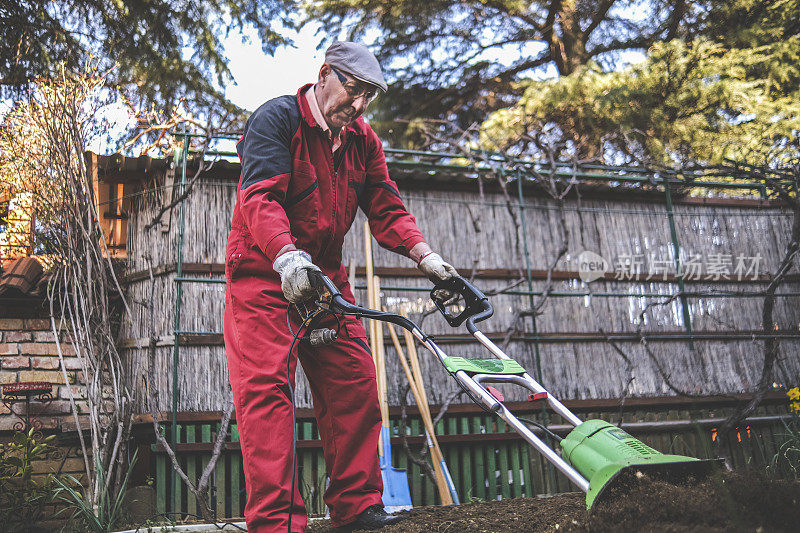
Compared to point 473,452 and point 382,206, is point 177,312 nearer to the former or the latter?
point 382,206

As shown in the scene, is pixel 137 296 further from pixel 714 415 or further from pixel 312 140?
pixel 714 415

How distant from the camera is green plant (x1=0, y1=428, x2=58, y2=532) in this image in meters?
3.68

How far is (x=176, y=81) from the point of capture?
7.82 meters

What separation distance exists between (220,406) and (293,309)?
242 centimetres

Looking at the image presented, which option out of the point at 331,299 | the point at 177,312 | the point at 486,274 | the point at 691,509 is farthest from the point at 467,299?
the point at 486,274

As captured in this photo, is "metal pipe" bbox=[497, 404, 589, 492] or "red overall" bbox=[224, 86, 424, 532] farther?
"red overall" bbox=[224, 86, 424, 532]

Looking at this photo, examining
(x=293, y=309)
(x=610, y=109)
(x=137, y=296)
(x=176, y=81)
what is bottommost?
(x=293, y=309)

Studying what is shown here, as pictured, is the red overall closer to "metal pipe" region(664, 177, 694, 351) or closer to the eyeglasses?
the eyeglasses

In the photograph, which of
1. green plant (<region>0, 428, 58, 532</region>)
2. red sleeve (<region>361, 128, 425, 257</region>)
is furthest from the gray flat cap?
green plant (<region>0, 428, 58, 532</region>)

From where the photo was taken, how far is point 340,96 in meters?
2.60

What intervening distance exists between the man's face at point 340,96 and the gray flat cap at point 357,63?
0.09 feet

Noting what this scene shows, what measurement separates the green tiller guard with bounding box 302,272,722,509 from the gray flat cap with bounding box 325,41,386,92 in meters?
0.83

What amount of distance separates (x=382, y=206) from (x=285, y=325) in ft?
2.55

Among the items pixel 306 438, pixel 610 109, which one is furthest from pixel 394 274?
pixel 610 109
